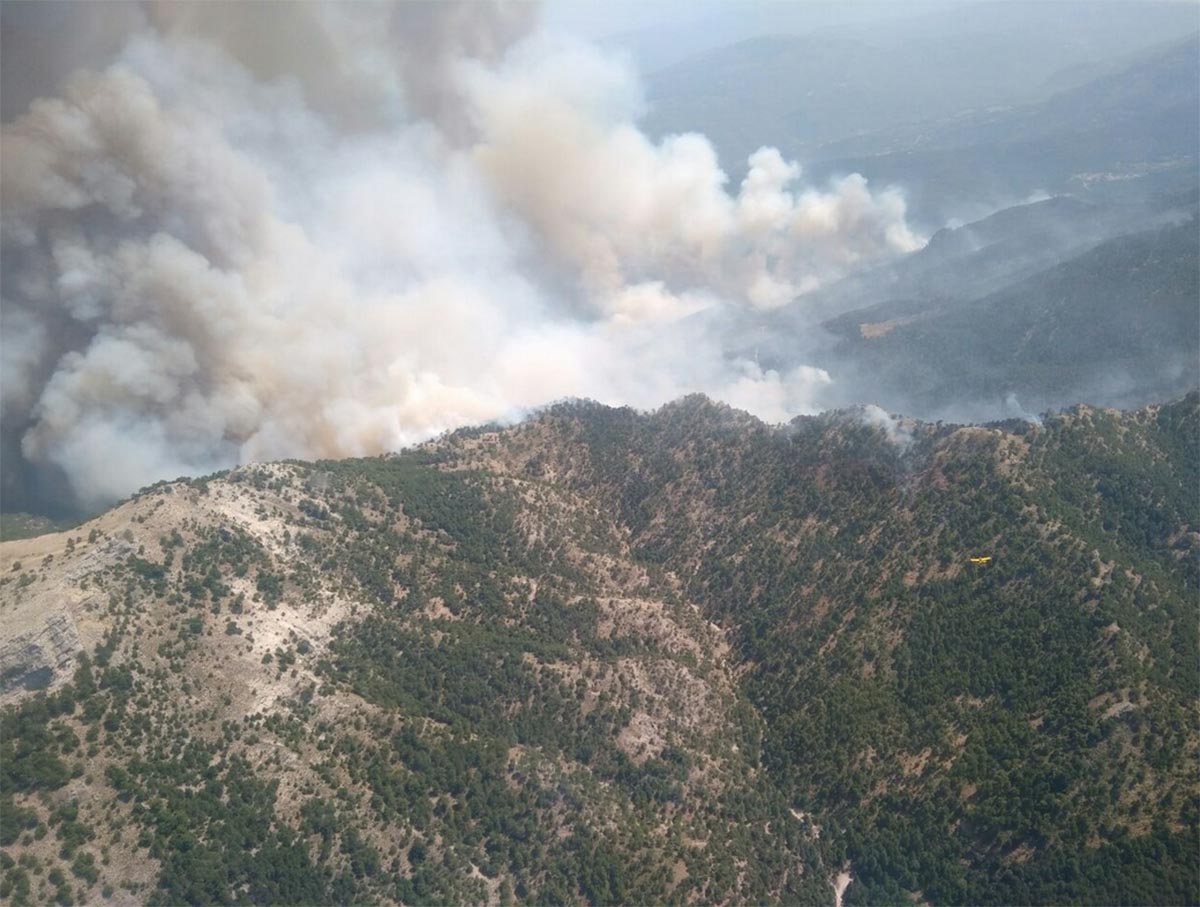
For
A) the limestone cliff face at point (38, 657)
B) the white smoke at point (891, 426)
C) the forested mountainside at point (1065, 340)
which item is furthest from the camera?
the forested mountainside at point (1065, 340)

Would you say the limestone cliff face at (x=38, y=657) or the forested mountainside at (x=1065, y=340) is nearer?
the limestone cliff face at (x=38, y=657)

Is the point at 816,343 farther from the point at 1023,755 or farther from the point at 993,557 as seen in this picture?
the point at 1023,755

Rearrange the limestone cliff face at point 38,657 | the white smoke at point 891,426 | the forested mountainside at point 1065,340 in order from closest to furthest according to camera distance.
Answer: the limestone cliff face at point 38,657
the white smoke at point 891,426
the forested mountainside at point 1065,340

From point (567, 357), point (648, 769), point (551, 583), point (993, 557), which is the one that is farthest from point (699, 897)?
point (567, 357)

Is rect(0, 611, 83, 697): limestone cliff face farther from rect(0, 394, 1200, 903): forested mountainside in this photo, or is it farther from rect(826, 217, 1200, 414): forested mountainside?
rect(826, 217, 1200, 414): forested mountainside

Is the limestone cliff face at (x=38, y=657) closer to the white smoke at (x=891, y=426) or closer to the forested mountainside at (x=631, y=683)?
the forested mountainside at (x=631, y=683)

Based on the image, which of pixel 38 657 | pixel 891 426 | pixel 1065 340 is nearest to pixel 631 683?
pixel 891 426

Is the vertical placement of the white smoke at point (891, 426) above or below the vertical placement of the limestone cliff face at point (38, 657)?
above

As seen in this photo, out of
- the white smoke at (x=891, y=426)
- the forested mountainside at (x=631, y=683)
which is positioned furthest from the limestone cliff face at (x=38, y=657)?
the white smoke at (x=891, y=426)

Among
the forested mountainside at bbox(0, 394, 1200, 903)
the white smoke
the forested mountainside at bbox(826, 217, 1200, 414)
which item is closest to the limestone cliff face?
the forested mountainside at bbox(0, 394, 1200, 903)
